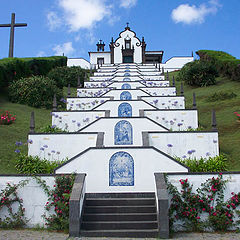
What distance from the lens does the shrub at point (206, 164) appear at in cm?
1146

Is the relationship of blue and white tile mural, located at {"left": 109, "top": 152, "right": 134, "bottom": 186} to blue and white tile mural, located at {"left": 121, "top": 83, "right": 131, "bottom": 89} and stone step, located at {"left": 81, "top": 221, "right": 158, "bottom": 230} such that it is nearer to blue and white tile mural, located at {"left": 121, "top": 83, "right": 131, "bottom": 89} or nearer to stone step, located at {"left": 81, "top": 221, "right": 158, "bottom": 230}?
stone step, located at {"left": 81, "top": 221, "right": 158, "bottom": 230}

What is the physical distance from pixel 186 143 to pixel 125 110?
16.8 ft

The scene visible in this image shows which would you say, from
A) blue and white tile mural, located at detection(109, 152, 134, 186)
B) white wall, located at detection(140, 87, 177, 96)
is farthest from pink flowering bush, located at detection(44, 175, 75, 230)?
white wall, located at detection(140, 87, 177, 96)

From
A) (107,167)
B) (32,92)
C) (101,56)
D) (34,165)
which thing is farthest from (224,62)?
(107,167)

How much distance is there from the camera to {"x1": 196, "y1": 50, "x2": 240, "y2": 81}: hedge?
94.6ft

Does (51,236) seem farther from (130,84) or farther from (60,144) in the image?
(130,84)

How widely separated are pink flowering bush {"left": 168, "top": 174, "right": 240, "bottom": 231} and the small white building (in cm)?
3753

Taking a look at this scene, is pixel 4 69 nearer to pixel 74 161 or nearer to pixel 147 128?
pixel 147 128

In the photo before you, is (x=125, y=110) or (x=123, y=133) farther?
(x=125, y=110)

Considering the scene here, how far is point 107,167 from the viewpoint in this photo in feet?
31.4

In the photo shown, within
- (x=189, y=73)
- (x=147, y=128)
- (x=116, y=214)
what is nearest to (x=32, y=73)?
(x=189, y=73)

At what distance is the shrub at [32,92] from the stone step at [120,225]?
1597 cm

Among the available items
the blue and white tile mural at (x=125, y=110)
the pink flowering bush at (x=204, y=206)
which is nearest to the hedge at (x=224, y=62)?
the blue and white tile mural at (x=125, y=110)

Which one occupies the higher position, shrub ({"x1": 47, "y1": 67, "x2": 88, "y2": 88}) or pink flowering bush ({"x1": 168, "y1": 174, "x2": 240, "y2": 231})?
shrub ({"x1": 47, "y1": 67, "x2": 88, "y2": 88})
